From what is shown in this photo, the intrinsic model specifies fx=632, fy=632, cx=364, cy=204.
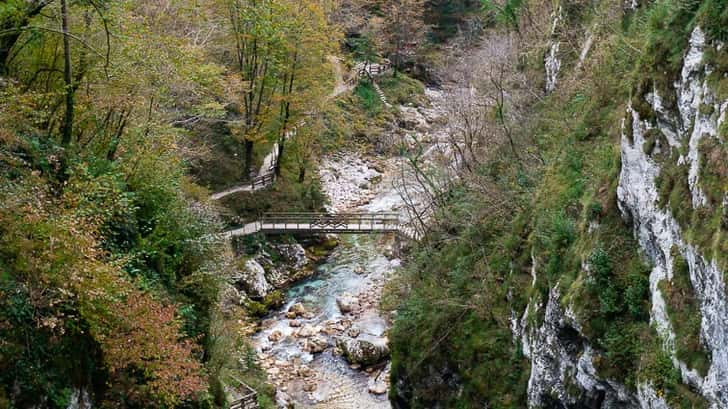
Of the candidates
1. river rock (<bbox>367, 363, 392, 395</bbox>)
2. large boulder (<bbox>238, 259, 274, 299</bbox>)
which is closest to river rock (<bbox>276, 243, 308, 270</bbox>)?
large boulder (<bbox>238, 259, 274, 299</bbox>)

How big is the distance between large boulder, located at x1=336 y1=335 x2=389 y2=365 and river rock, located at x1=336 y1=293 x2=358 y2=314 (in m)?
2.90

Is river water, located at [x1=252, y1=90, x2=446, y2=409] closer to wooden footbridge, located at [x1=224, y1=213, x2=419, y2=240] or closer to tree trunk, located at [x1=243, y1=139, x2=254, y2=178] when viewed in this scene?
wooden footbridge, located at [x1=224, y1=213, x2=419, y2=240]

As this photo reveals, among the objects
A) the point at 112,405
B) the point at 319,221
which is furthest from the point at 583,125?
the point at 319,221

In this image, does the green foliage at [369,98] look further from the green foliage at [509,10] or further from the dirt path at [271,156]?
the green foliage at [509,10]

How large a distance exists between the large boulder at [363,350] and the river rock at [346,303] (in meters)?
2.90

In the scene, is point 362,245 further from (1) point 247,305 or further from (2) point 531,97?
(2) point 531,97

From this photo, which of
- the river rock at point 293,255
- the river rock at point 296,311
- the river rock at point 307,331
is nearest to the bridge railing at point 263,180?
the river rock at point 293,255

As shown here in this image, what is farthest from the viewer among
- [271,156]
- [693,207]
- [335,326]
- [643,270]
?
[271,156]

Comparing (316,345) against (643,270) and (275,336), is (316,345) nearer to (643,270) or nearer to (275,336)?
(275,336)

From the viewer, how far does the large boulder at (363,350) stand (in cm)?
2192

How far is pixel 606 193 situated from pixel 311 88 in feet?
71.3

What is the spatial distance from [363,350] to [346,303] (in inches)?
156

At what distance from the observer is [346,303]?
1014 inches

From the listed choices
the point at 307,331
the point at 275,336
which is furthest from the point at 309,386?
the point at 275,336
